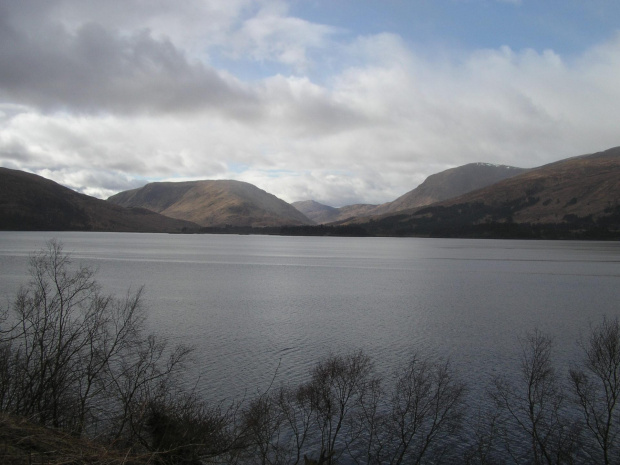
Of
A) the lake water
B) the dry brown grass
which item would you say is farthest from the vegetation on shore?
the lake water

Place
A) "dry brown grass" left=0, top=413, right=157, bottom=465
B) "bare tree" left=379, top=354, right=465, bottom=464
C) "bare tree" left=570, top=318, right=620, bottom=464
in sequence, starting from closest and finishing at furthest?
1. "dry brown grass" left=0, top=413, right=157, bottom=465
2. "bare tree" left=570, top=318, right=620, bottom=464
3. "bare tree" left=379, top=354, right=465, bottom=464

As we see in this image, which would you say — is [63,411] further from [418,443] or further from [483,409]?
[483,409]

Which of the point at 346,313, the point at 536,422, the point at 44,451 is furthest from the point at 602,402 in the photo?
the point at 346,313

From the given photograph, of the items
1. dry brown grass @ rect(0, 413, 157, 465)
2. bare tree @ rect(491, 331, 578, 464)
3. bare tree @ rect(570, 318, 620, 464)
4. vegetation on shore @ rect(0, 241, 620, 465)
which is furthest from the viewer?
bare tree @ rect(491, 331, 578, 464)

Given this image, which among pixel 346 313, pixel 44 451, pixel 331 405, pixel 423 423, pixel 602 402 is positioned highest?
pixel 44 451

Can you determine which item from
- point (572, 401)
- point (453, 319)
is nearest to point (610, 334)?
point (572, 401)

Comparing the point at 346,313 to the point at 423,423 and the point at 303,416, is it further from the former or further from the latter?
the point at 303,416

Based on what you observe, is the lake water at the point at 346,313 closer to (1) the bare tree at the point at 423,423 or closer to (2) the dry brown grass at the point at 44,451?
(1) the bare tree at the point at 423,423

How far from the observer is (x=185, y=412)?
15.5 meters

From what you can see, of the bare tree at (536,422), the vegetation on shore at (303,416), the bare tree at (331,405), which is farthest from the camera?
the bare tree at (331,405)

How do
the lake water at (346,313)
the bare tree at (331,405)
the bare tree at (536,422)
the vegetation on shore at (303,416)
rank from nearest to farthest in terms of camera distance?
the vegetation on shore at (303,416), the bare tree at (536,422), the bare tree at (331,405), the lake water at (346,313)

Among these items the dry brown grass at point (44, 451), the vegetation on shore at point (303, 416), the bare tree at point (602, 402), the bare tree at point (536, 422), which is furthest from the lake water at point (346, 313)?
the dry brown grass at point (44, 451)

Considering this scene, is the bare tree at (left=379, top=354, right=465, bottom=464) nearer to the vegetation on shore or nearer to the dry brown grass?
the vegetation on shore

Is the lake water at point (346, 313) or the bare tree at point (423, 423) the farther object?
the lake water at point (346, 313)
